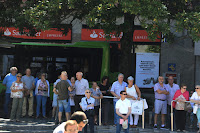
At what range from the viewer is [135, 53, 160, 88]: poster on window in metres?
20.6

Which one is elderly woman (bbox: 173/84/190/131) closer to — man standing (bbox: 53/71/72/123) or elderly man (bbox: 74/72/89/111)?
elderly man (bbox: 74/72/89/111)

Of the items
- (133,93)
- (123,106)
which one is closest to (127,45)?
(133,93)

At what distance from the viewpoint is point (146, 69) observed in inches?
811

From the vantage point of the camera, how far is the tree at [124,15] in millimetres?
12125

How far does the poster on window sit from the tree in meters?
5.57

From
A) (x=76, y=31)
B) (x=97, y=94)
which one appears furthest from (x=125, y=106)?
(x=76, y=31)

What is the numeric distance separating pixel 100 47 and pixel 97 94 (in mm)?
6448

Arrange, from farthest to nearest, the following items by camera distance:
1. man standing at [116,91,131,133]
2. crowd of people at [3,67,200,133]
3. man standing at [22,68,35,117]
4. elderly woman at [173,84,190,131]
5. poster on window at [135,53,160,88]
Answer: poster on window at [135,53,160,88], man standing at [22,68,35,117], elderly woman at [173,84,190,131], crowd of people at [3,67,200,133], man standing at [116,91,131,133]

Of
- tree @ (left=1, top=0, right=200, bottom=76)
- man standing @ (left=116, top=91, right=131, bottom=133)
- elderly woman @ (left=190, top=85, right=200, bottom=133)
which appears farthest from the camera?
tree @ (left=1, top=0, right=200, bottom=76)

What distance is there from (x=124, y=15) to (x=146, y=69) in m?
7.07

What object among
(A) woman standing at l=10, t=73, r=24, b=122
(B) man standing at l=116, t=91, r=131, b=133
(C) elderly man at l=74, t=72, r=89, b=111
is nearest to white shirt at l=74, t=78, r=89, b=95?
(C) elderly man at l=74, t=72, r=89, b=111

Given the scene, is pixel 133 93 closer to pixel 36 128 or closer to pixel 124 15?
pixel 36 128

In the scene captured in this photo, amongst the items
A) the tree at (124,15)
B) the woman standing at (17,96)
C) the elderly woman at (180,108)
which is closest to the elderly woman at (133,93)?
the elderly woman at (180,108)

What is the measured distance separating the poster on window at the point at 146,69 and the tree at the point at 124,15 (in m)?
5.57
